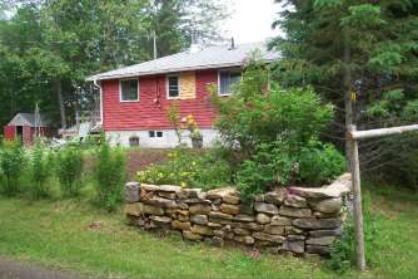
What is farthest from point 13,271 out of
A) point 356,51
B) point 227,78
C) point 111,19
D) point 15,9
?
point 15,9

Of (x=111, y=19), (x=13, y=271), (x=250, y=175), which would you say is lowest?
(x=13, y=271)

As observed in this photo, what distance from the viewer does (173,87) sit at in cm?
2461

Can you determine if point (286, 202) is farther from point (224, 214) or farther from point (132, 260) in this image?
point (132, 260)

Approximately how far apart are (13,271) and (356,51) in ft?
26.0

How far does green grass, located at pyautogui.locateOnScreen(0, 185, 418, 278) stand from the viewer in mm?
6434

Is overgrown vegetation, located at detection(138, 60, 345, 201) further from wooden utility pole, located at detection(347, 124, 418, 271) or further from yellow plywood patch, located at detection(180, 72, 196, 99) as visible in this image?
yellow plywood patch, located at detection(180, 72, 196, 99)

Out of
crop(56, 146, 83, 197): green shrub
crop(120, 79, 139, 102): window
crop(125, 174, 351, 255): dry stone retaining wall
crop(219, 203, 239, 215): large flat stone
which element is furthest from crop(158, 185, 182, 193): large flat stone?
crop(120, 79, 139, 102): window

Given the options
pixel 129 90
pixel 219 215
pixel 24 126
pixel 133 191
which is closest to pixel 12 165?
pixel 133 191

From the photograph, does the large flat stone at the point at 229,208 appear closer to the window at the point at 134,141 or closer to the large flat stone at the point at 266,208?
the large flat stone at the point at 266,208

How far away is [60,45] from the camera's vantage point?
41875mm

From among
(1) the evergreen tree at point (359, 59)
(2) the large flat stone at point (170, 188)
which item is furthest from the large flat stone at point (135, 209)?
(1) the evergreen tree at point (359, 59)

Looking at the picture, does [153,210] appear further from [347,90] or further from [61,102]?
[61,102]

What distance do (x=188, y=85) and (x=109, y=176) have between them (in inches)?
581

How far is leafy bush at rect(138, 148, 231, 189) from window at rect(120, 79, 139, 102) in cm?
1712
